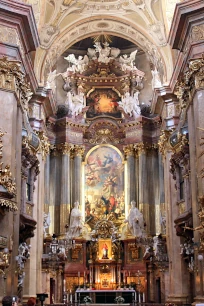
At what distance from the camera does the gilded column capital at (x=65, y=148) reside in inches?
1087

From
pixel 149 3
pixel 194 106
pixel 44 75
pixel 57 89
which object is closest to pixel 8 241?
pixel 194 106

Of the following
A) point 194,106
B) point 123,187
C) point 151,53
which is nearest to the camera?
point 194,106

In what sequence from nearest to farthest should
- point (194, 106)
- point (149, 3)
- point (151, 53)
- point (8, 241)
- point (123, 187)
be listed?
point (8, 241) → point (194, 106) → point (149, 3) → point (151, 53) → point (123, 187)

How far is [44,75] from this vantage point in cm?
2498

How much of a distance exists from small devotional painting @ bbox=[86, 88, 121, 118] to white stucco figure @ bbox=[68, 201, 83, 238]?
6.00 meters

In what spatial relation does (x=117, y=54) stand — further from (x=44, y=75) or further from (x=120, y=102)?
(x=44, y=75)

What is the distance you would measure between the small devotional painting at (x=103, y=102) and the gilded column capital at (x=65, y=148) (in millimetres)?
2971

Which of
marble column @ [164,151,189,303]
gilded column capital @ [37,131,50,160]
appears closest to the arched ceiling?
gilded column capital @ [37,131,50,160]

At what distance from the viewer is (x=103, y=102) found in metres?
29.9

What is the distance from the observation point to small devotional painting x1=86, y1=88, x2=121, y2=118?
29.8 m

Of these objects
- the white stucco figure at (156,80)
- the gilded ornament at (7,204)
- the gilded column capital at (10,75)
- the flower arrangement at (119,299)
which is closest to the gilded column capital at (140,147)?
the white stucco figure at (156,80)

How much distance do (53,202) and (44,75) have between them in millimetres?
6802

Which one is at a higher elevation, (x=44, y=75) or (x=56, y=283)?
(x=44, y=75)

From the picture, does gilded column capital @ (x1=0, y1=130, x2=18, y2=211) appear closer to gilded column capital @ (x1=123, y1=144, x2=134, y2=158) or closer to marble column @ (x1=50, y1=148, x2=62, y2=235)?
marble column @ (x1=50, y1=148, x2=62, y2=235)
